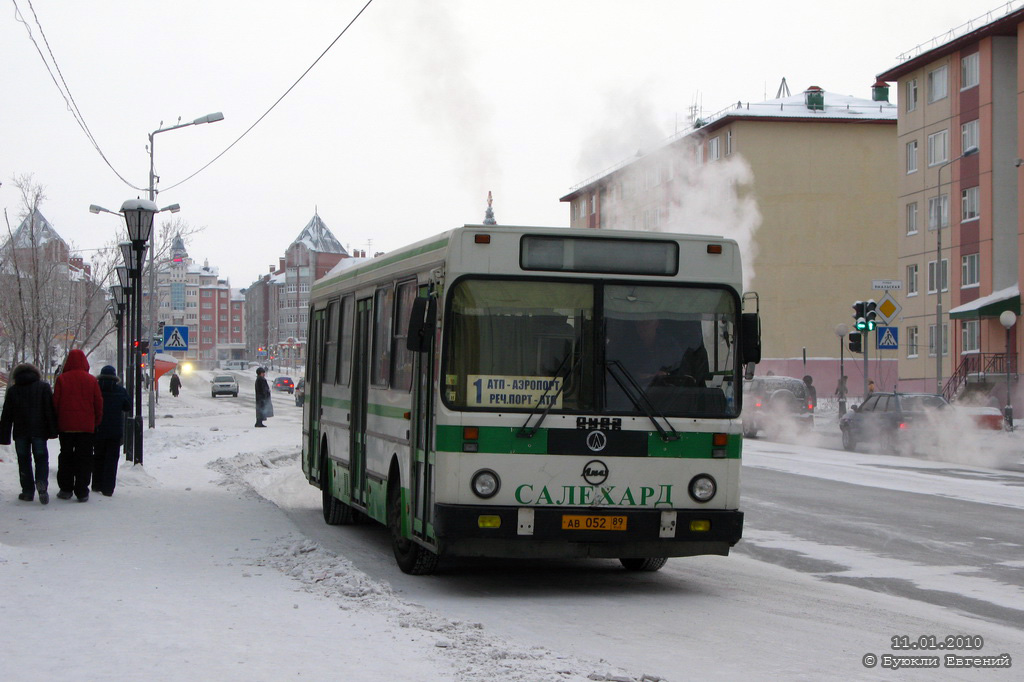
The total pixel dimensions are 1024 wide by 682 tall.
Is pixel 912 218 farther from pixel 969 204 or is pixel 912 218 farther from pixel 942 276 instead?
pixel 969 204

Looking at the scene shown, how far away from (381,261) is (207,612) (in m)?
4.78

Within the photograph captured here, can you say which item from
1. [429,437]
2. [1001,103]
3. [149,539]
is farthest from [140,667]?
[1001,103]

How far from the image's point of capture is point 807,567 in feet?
37.2

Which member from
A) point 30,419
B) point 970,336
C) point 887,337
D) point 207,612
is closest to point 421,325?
point 207,612

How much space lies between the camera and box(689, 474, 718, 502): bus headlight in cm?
941

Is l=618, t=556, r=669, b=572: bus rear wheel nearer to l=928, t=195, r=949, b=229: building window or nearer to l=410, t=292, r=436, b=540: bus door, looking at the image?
l=410, t=292, r=436, b=540: bus door

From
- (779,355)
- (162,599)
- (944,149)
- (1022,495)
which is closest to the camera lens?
(162,599)

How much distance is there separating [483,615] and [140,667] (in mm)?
2865

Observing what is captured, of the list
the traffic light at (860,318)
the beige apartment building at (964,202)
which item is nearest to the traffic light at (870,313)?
the traffic light at (860,318)

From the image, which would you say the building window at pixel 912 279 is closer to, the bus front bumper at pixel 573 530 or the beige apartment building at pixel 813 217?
the beige apartment building at pixel 813 217

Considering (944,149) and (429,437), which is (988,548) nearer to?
(429,437)

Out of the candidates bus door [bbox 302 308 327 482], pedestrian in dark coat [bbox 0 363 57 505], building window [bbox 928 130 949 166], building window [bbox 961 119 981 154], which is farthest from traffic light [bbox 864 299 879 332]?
pedestrian in dark coat [bbox 0 363 57 505]

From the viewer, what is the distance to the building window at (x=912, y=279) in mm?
58781

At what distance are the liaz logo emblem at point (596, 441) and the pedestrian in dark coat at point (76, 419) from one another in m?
7.18
